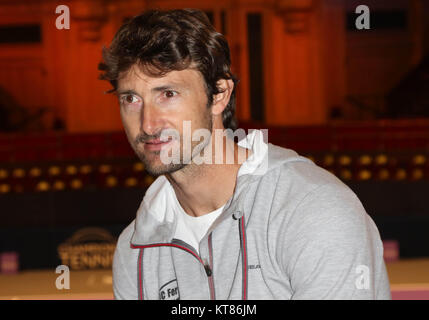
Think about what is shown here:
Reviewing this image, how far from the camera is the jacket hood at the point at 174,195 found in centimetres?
164

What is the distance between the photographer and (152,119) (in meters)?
1.66

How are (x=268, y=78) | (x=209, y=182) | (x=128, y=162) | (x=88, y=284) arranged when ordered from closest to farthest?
(x=209, y=182) < (x=88, y=284) < (x=128, y=162) < (x=268, y=78)

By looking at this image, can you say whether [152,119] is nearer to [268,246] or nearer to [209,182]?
[209,182]

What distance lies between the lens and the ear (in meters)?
1.83

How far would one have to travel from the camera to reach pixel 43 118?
Result: 35.1 ft

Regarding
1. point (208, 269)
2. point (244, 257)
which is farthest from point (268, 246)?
point (208, 269)

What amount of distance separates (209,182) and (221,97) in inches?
11.8

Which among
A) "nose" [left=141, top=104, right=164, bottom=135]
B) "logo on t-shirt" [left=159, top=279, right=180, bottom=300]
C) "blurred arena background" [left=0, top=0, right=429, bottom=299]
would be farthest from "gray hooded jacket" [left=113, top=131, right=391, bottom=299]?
"blurred arena background" [left=0, top=0, right=429, bottom=299]

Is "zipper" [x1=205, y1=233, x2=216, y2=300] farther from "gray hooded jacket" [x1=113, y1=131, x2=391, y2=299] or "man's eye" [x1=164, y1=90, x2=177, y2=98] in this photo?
"man's eye" [x1=164, y1=90, x2=177, y2=98]

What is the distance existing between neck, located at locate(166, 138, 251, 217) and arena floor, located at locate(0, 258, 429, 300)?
4.54ft

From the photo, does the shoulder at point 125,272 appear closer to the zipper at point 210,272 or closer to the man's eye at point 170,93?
the zipper at point 210,272

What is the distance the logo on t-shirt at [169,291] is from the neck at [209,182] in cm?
26
